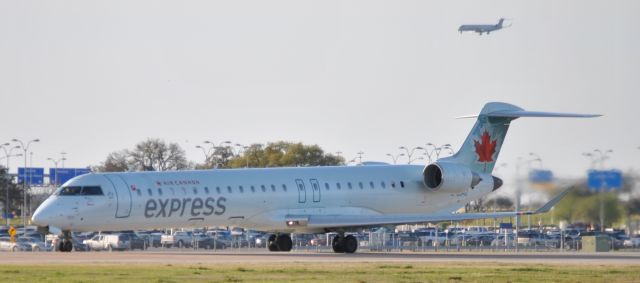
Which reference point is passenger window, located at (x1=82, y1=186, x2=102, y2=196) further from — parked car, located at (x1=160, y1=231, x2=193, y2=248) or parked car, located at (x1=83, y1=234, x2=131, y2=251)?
parked car, located at (x1=160, y1=231, x2=193, y2=248)

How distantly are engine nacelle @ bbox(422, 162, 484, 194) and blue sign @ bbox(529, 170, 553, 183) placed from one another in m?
2.62

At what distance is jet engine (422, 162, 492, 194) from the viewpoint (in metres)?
55.5

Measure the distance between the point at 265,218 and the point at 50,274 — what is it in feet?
59.6

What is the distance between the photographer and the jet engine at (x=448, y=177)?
55500 mm

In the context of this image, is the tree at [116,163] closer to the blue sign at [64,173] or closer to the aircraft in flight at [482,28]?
the blue sign at [64,173]

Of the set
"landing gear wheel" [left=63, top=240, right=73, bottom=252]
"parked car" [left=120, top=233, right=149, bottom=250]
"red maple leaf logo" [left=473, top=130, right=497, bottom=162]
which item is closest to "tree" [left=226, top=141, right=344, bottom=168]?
"parked car" [left=120, top=233, right=149, bottom=250]

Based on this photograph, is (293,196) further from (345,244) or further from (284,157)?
(284,157)

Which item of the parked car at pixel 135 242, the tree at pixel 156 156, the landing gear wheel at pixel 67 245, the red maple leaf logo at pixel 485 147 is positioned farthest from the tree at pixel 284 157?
the landing gear wheel at pixel 67 245

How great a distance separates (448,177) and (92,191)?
1550 cm

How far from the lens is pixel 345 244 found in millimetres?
52531

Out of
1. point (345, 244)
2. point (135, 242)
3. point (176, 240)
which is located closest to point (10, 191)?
point (176, 240)

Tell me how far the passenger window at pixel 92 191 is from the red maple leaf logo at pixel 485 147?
709 inches

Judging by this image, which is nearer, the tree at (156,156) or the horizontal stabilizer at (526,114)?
the horizontal stabilizer at (526,114)

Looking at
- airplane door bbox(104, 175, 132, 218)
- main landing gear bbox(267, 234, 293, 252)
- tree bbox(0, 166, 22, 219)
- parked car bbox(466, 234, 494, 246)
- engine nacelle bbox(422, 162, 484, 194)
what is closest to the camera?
airplane door bbox(104, 175, 132, 218)
